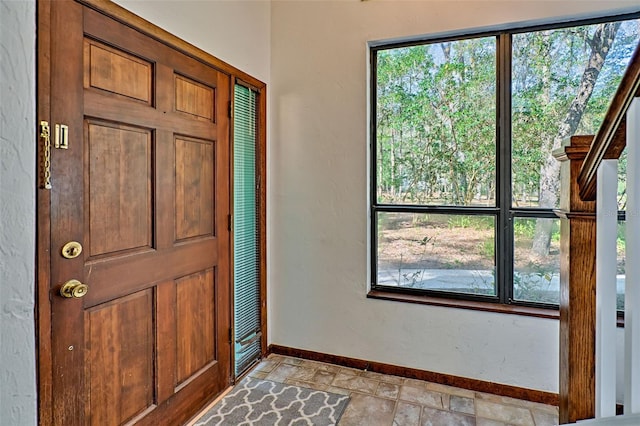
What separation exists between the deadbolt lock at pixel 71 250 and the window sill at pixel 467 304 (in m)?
Result: 1.76

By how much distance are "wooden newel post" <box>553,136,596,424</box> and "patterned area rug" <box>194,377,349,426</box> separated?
4.21 feet

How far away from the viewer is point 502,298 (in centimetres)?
231

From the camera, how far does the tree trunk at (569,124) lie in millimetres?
2076

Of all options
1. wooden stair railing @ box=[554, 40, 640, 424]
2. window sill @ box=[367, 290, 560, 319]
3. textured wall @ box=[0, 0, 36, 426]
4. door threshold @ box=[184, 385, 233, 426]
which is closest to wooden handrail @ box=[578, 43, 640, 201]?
wooden stair railing @ box=[554, 40, 640, 424]

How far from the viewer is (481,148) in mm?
2332

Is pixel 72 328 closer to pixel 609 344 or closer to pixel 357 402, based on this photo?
pixel 357 402

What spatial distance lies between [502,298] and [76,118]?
244 cm

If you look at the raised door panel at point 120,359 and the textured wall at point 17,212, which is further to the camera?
the raised door panel at point 120,359

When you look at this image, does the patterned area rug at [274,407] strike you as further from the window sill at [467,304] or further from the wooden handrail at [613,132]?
the wooden handrail at [613,132]

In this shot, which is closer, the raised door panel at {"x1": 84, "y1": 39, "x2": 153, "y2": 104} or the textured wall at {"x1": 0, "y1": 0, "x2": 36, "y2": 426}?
the textured wall at {"x1": 0, "y1": 0, "x2": 36, "y2": 426}

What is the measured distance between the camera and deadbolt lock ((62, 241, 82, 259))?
4.39 feet

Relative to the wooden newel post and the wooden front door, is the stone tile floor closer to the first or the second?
the wooden front door

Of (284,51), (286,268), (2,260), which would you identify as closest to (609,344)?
(2,260)

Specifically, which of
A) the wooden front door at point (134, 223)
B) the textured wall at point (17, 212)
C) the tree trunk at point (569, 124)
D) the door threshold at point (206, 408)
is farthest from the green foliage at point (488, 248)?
the textured wall at point (17, 212)
